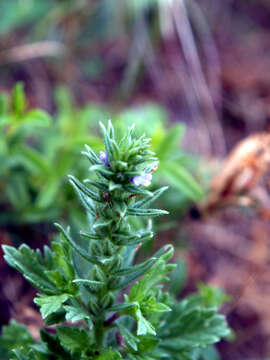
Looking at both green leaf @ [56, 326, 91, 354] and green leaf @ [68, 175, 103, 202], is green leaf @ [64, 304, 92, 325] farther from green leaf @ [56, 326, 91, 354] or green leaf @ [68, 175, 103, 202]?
green leaf @ [68, 175, 103, 202]

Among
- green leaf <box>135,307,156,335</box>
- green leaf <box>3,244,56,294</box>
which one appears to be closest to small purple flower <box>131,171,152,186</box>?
green leaf <box>135,307,156,335</box>

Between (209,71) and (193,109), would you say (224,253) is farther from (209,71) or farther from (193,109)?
(209,71)

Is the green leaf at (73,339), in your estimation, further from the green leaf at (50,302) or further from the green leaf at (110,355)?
the green leaf at (50,302)

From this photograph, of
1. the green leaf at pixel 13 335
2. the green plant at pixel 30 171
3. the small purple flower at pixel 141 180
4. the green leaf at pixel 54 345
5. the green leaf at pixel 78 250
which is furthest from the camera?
the green plant at pixel 30 171

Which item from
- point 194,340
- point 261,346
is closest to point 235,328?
point 261,346

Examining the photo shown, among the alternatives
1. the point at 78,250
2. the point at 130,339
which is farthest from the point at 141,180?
the point at 130,339

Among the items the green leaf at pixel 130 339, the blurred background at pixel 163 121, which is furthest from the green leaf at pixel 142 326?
the blurred background at pixel 163 121
